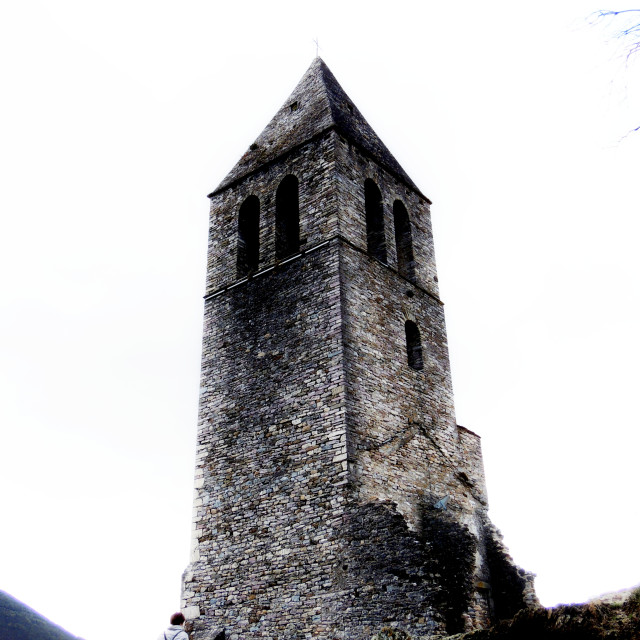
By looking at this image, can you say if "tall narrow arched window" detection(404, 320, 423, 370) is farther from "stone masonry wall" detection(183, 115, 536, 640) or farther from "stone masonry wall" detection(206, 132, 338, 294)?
"stone masonry wall" detection(206, 132, 338, 294)

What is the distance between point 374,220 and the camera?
16.2 m

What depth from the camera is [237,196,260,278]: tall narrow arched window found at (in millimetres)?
16469

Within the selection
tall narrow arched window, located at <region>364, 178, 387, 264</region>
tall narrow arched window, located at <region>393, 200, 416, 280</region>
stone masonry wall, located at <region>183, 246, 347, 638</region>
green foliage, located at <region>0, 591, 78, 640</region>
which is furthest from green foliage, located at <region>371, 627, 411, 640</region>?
green foliage, located at <region>0, 591, 78, 640</region>

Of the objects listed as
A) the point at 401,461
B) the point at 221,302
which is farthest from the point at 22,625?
the point at 401,461

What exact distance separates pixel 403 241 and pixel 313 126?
345cm

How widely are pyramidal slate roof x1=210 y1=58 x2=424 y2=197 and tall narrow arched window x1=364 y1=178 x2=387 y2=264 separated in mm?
819

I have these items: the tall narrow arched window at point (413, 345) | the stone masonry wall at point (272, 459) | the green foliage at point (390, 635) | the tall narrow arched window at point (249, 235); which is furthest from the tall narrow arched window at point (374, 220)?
the green foliage at point (390, 635)

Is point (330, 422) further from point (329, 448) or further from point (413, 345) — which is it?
point (413, 345)

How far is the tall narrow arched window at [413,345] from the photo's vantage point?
14.9m

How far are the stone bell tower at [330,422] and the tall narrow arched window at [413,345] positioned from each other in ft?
0.10

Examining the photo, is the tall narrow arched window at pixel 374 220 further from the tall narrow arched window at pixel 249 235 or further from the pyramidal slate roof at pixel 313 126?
the tall narrow arched window at pixel 249 235

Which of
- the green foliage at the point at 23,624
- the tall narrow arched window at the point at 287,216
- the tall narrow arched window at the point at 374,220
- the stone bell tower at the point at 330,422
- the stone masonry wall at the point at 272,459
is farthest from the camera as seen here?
the green foliage at the point at 23,624

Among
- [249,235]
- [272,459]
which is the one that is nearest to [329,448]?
[272,459]

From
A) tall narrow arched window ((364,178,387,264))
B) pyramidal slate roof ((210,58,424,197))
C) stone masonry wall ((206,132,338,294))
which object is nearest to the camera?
stone masonry wall ((206,132,338,294))
